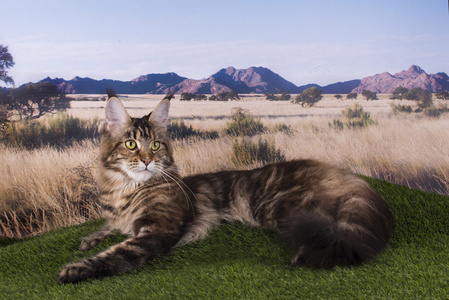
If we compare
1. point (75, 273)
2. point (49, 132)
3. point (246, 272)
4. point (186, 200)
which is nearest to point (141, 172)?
point (186, 200)

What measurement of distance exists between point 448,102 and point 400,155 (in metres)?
0.70

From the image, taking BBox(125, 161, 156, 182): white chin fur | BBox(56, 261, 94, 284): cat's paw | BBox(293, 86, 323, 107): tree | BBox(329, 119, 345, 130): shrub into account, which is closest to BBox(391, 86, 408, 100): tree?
BBox(329, 119, 345, 130): shrub

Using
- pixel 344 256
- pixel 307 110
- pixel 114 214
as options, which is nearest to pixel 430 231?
pixel 344 256

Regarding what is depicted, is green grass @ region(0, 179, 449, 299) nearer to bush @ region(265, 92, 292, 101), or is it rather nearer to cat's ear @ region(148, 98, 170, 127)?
cat's ear @ region(148, 98, 170, 127)

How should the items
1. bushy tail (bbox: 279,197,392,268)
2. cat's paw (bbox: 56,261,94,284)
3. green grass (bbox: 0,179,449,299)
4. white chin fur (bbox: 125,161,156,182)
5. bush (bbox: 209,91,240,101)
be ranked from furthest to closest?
bush (bbox: 209,91,240,101) < white chin fur (bbox: 125,161,156,182) < cat's paw (bbox: 56,261,94,284) < bushy tail (bbox: 279,197,392,268) < green grass (bbox: 0,179,449,299)

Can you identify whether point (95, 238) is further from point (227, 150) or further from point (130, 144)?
point (227, 150)

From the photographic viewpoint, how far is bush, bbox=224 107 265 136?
4.10 m

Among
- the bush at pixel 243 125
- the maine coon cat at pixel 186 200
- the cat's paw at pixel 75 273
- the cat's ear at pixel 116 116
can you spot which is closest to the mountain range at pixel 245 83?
the bush at pixel 243 125

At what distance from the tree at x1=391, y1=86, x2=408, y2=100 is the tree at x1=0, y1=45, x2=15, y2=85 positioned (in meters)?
3.49

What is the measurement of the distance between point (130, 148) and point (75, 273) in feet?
2.47

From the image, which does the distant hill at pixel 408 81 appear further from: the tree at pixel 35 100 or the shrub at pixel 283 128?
the tree at pixel 35 100

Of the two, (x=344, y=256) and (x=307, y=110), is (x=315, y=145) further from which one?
(x=344, y=256)

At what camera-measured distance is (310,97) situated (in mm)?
4266

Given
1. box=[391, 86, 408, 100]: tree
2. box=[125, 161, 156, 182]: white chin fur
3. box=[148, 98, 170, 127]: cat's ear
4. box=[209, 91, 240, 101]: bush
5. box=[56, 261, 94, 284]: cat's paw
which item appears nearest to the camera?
box=[56, 261, 94, 284]: cat's paw
